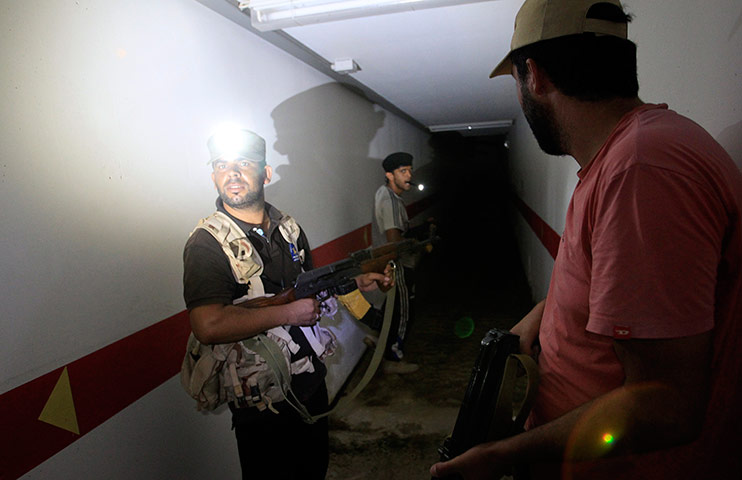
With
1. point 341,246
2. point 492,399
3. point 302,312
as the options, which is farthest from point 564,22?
point 341,246

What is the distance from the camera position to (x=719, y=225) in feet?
2.06

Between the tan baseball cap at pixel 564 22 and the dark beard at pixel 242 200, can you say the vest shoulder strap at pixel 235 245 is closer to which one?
the dark beard at pixel 242 200

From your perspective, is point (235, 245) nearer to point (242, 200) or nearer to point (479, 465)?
point (242, 200)

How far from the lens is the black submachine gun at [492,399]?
99cm

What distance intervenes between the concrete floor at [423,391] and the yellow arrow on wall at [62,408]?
1.59 m

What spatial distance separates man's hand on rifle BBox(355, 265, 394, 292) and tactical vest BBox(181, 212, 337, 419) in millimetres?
556

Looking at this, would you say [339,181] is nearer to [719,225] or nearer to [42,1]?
[42,1]

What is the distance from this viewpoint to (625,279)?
63 centimetres

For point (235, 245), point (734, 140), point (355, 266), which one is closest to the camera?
point (734, 140)

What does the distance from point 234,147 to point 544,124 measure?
1.35 m

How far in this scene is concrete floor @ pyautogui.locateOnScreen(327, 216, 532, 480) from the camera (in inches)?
100.0

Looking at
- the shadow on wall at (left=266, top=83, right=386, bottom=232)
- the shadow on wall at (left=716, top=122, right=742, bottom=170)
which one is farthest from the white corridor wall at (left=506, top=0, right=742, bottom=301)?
the shadow on wall at (left=266, top=83, right=386, bottom=232)

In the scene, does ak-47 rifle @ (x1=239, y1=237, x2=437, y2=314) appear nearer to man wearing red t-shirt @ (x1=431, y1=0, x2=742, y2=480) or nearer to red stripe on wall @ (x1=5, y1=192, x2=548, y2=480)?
red stripe on wall @ (x1=5, y1=192, x2=548, y2=480)

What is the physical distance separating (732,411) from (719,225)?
0.41m
